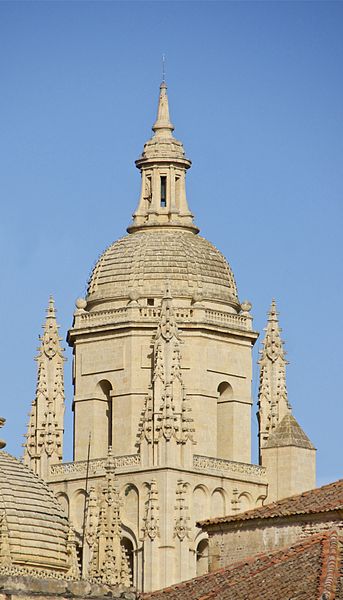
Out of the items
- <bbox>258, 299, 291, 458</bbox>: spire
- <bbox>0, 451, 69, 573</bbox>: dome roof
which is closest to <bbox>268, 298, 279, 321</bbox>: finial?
<bbox>258, 299, 291, 458</bbox>: spire

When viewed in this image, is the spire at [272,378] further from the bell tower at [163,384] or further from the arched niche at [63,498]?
the arched niche at [63,498]

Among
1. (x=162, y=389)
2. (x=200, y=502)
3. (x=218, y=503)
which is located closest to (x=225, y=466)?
(x=218, y=503)

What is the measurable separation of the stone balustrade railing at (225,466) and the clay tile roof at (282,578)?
45.3 m

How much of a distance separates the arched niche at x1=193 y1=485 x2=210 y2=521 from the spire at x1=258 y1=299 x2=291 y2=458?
253 inches

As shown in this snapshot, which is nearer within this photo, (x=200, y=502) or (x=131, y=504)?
(x=131, y=504)

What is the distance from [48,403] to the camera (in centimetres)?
13762

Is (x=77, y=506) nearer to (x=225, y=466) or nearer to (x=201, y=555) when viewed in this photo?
(x=225, y=466)

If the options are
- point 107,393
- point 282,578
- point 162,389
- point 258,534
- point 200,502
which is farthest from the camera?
point 107,393

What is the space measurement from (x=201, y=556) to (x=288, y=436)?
7.92 meters

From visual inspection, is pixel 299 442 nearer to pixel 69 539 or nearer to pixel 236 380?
pixel 236 380

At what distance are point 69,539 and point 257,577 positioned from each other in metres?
5.65

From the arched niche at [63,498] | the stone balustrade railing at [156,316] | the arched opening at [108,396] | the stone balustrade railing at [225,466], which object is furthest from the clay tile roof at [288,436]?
the arched niche at [63,498]

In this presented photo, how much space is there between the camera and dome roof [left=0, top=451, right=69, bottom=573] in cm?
8431

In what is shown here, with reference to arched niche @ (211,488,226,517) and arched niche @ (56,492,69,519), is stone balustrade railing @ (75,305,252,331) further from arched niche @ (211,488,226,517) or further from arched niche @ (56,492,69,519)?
arched niche @ (211,488,226,517)
